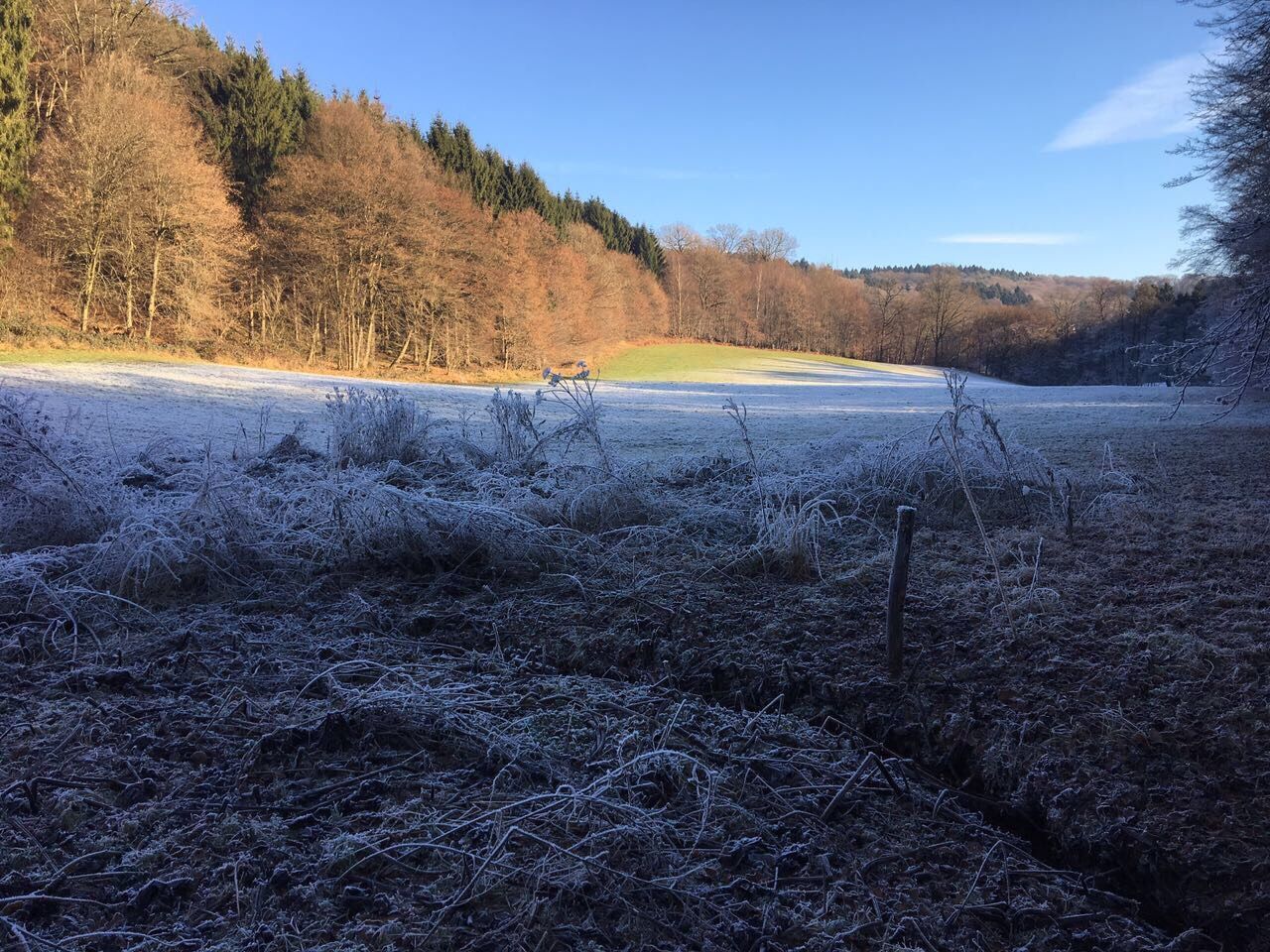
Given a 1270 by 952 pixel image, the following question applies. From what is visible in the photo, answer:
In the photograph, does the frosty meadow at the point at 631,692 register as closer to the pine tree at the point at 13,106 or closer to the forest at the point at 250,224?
the forest at the point at 250,224

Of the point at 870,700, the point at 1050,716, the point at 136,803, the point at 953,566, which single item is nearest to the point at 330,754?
the point at 136,803

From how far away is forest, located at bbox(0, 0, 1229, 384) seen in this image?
2183 centimetres

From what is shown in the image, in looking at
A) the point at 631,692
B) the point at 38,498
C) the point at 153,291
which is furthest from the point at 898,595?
the point at 153,291

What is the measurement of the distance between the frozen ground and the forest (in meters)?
3.46

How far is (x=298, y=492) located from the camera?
4.73 m

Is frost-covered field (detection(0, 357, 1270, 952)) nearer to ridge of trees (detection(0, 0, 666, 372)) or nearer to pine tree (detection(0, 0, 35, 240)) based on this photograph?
ridge of trees (detection(0, 0, 666, 372))

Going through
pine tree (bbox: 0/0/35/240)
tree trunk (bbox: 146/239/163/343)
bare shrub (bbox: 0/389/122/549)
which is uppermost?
pine tree (bbox: 0/0/35/240)

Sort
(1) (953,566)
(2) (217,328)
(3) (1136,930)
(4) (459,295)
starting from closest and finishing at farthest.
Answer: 1. (3) (1136,930)
2. (1) (953,566)
3. (2) (217,328)
4. (4) (459,295)

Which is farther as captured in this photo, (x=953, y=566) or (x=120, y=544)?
(x=953, y=566)

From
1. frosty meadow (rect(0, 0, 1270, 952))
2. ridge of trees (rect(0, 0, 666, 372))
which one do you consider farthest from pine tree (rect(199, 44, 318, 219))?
frosty meadow (rect(0, 0, 1270, 952))

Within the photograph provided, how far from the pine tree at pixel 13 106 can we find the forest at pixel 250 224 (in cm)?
7

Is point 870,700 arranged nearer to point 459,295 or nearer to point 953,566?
point 953,566

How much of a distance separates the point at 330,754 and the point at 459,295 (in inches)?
1273

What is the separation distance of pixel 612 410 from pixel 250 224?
74.9 ft
